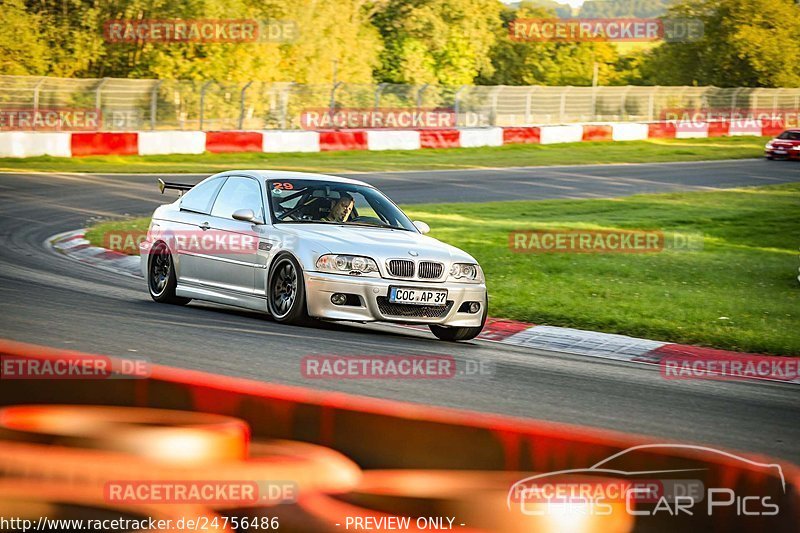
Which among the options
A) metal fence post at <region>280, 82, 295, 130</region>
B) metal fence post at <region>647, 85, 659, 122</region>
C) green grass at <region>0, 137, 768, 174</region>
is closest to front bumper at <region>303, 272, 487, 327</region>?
green grass at <region>0, 137, 768, 174</region>

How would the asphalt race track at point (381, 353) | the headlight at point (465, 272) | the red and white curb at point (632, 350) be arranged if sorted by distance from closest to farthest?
the asphalt race track at point (381, 353) < the red and white curb at point (632, 350) < the headlight at point (465, 272)

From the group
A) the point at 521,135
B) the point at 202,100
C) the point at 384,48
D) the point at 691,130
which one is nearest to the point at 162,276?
the point at 202,100

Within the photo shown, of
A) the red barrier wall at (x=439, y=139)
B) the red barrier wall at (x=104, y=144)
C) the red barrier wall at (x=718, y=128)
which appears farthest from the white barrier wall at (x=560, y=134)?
the red barrier wall at (x=104, y=144)

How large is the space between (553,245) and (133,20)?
1268 inches

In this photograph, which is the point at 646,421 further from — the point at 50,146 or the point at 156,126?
the point at 156,126

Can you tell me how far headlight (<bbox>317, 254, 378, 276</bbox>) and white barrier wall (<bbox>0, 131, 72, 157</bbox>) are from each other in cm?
2175

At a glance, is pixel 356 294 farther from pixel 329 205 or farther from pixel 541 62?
pixel 541 62

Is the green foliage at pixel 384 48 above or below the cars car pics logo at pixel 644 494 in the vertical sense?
above

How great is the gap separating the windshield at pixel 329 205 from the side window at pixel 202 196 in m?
0.82

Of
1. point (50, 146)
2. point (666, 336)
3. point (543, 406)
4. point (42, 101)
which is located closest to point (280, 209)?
point (666, 336)

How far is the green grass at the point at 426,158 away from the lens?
29547mm

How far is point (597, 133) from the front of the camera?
45.8m

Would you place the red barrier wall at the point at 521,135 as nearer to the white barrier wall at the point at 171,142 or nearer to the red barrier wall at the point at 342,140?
the red barrier wall at the point at 342,140

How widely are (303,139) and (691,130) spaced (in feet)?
69.3
